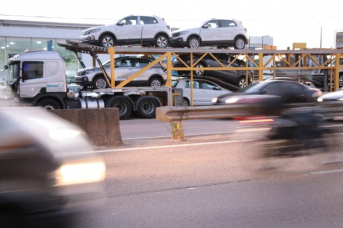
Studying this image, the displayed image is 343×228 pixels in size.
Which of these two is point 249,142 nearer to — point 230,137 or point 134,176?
point 134,176

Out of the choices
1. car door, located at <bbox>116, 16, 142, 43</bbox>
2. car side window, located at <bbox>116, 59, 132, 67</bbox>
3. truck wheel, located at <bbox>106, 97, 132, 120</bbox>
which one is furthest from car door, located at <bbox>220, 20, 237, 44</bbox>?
truck wheel, located at <bbox>106, 97, 132, 120</bbox>

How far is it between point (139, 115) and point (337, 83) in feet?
37.2

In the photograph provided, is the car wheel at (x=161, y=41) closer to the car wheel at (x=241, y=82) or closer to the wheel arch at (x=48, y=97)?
the car wheel at (x=241, y=82)

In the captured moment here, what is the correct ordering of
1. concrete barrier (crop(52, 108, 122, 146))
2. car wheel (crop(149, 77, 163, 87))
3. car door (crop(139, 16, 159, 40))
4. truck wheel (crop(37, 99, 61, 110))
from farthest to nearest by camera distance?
car wheel (crop(149, 77, 163, 87)) < car door (crop(139, 16, 159, 40)) < truck wheel (crop(37, 99, 61, 110)) < concrete barrier (crop(52, 108, 122, 146))

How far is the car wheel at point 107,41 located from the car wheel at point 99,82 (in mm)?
1505

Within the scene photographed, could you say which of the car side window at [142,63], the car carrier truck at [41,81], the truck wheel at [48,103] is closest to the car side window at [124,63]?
the car side window at [142,63]

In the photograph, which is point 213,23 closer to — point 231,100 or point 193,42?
point 193,42

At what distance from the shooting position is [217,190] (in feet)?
20.9

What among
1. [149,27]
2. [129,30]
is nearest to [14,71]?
[129,30]

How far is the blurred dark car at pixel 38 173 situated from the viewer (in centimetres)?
357

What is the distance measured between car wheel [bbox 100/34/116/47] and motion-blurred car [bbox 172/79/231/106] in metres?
3.82

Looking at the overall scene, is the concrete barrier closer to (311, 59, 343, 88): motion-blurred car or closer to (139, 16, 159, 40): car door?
(139, 16, 159, 40): car door

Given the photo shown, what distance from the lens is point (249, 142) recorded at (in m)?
7.15

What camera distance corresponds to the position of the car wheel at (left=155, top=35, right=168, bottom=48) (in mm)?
20031
